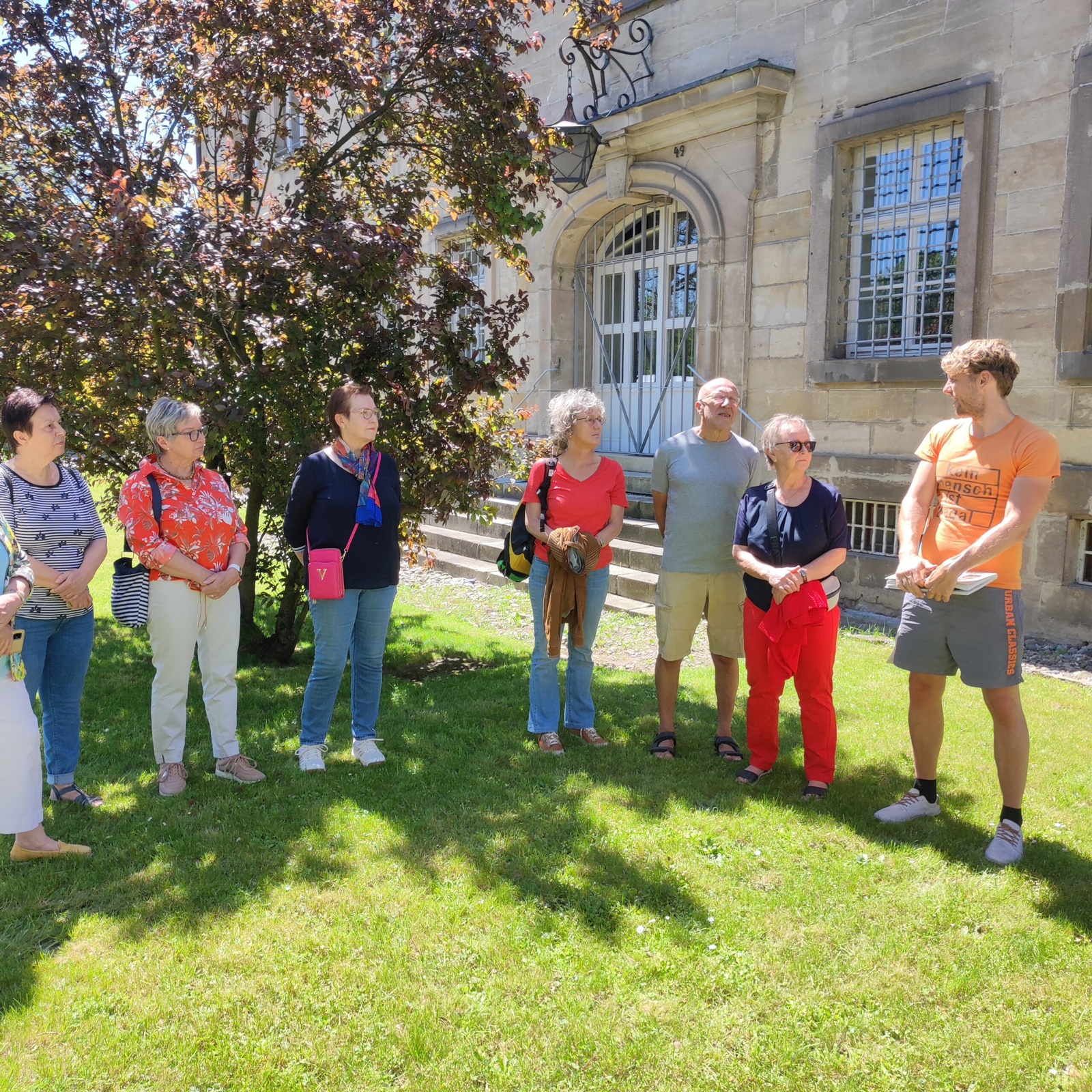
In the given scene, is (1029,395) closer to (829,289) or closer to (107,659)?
(829,289)

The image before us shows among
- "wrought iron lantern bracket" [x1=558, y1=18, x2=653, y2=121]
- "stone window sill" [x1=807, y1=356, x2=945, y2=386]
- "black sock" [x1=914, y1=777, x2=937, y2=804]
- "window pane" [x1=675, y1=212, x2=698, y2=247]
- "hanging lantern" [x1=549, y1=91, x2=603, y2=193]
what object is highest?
"wrought iron lantern bracket" [x1=558, y1=18, x2=653, y2=121]

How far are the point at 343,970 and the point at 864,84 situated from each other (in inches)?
336

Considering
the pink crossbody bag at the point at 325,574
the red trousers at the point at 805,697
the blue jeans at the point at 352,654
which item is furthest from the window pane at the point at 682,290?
the pink crossbody bag at the point at 325,574

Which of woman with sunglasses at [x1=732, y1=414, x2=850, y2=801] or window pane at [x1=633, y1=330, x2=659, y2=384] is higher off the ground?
window pane at [x1=633, y1=330, x2=659, y2=384]

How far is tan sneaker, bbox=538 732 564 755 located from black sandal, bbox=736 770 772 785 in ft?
3.16

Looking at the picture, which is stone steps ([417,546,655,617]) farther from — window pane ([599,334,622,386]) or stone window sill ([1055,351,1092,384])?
stone window sill ([1055,351,1092,384])

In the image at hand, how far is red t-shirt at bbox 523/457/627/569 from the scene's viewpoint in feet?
16.3

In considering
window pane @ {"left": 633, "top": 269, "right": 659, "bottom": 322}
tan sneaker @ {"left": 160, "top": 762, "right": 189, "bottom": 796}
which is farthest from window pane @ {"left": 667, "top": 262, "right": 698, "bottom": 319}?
tan sneaker @ {"left": 160, "top": 762, "right": 189, "bottom": 796}

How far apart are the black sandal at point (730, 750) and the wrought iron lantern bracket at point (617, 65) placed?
26.2 ft

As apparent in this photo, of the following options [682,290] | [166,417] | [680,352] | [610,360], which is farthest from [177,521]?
[610,360]

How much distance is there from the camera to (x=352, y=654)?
193 inches

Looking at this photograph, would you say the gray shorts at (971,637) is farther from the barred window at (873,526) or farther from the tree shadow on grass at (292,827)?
the barred window at (873,526)

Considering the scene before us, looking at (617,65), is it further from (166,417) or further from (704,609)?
(166,417)

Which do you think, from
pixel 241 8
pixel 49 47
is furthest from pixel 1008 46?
pixel 49 47
